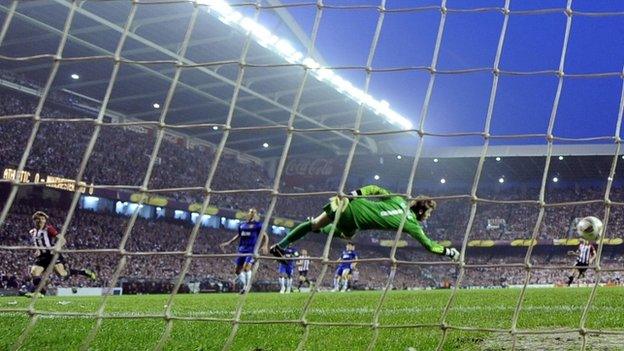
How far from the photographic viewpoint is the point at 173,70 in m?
27.7

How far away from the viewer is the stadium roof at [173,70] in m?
23.0

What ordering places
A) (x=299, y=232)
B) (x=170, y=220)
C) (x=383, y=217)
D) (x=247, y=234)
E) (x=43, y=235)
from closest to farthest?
(x=383, y=217) → (x=299, y=232) → (x=43, y=235) → (x=247, y=234) → (x=170, y=220)

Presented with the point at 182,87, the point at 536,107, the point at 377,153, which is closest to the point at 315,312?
the point at 182,87

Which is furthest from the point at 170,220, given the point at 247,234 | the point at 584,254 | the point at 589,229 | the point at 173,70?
the point at 589,229

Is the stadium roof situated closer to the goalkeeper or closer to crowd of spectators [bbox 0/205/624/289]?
crowd of spectators [bbox 0/205/624/289]

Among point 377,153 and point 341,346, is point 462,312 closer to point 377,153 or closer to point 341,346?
point 341,346

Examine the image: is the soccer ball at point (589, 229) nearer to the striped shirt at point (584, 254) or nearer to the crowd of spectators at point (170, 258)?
the crowd of spectators at point (170, 258)

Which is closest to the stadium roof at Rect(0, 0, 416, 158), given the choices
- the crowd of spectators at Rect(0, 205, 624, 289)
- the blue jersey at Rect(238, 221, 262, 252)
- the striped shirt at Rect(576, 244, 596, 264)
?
the crowd of spectators at Rect(0, 205, 624, 289)

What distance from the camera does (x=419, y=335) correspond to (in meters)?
4.79

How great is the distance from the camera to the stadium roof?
23.0 metres

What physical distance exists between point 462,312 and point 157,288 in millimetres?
18539

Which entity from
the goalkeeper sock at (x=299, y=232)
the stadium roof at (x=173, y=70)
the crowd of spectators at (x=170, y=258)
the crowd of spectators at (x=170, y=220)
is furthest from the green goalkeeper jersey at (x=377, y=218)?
the stadium roof at (x=173, y=70)

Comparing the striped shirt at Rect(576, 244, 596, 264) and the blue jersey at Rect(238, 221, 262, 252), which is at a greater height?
the striped shirt at Rect(576, 244, 596, 264)

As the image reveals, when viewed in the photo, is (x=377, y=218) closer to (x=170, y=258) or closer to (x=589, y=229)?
(x=589, y=229)
